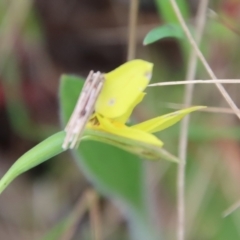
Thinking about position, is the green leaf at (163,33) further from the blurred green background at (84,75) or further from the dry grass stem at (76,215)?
the dry grass stem at (76,215)

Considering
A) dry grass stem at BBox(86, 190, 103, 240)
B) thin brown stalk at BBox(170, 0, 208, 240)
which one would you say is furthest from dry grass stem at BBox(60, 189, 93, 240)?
thin brown stalk at BBox(170, 0, 208, 240)

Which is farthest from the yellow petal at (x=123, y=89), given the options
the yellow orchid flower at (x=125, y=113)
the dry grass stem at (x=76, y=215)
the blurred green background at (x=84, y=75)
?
the dry grass stem at (x=76, y=215)

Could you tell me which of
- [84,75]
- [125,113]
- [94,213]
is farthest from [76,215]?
[125,113]

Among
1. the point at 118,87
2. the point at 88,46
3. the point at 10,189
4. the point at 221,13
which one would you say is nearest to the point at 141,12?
the point at 88,46

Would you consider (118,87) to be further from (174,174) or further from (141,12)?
(141,12)

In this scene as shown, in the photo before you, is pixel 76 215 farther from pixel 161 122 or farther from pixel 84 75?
pixel 161 122

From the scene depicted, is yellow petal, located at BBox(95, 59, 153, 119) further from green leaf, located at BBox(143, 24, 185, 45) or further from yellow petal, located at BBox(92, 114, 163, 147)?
green leaf, located at BBox(143, 24, 185, 45)
